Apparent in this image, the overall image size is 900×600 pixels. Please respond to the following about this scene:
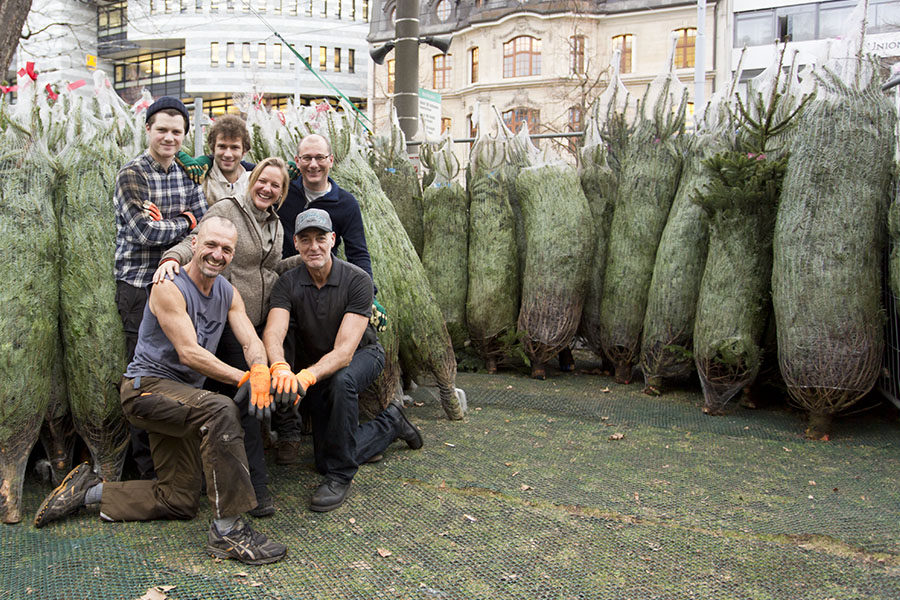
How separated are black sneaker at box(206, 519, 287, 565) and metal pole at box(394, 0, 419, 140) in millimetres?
5038

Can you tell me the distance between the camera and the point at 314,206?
404 centimetres

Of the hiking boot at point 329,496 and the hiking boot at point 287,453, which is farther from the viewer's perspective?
the hiking boot at point 287,453

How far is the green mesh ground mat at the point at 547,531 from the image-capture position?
2.73 m

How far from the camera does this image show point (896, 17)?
19906 millimetres

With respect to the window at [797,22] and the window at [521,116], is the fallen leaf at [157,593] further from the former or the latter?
the window at [797,22]

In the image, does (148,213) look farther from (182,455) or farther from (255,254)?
(182,455)

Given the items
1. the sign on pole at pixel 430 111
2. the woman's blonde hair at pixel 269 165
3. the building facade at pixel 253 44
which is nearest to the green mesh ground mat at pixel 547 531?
the woman's blonde hair at pixel 269 165

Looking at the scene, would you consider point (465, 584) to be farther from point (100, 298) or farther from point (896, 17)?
point (896, 17)

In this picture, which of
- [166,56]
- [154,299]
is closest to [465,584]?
[154,299]

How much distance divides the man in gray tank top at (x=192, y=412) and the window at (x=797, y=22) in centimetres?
2424

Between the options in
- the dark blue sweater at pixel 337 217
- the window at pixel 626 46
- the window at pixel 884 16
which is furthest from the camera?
the window at pixel 626 46

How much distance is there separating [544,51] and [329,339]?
968 inches

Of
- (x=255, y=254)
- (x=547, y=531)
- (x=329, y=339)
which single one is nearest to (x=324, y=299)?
(x=329, y=339)

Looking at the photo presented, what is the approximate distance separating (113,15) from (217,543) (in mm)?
39392
